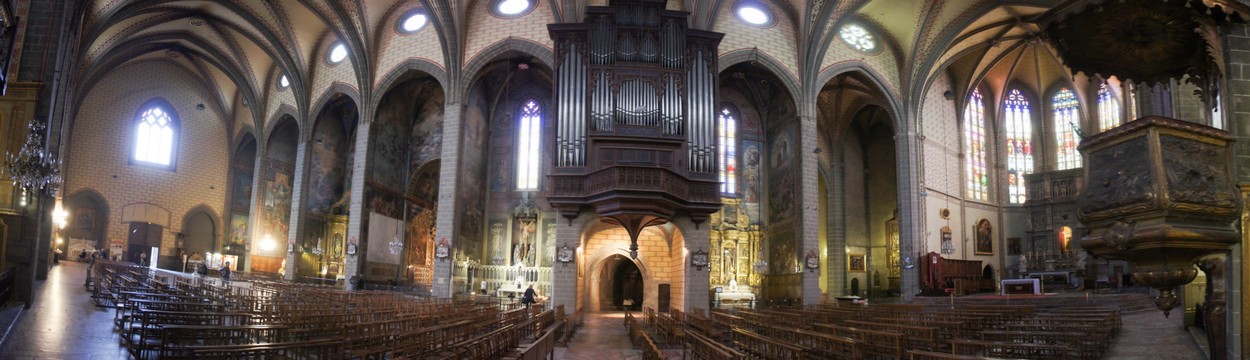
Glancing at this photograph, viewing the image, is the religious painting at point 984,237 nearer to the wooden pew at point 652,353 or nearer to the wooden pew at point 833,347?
the wooden pew at point 833,347

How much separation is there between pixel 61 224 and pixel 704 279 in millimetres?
27713

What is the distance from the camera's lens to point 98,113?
114 ft

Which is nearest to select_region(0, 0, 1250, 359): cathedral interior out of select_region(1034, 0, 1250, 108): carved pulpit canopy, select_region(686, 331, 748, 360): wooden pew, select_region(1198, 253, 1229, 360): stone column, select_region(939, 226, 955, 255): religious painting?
select_region(939, 226, 955, 255): religious painting

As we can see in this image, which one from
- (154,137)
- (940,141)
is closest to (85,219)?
(154,137)

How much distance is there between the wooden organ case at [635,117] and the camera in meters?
→ 20.9

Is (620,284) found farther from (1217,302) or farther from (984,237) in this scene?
(1217,302)

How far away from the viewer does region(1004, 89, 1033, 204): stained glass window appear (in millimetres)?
33062

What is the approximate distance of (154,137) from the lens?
120 feet

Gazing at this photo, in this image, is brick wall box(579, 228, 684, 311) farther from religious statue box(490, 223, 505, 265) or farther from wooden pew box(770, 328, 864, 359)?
wooden pew box(770, 328, 864, 359)

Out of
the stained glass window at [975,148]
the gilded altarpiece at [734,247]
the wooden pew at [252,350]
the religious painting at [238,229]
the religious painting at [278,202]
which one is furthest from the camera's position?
the religious painting at [238,229]

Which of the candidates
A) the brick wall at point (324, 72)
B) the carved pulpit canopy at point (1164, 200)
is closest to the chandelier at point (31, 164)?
the carved pulpit canopy at point (1164, 200)

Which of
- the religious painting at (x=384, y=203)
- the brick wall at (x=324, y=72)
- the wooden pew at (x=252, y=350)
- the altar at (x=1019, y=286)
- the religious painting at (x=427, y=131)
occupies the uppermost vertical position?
the brick wall at (x=324, y=72)

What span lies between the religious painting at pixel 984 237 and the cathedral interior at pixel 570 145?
4.1 inches

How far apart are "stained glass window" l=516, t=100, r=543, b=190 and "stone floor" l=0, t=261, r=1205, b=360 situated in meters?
13.9
